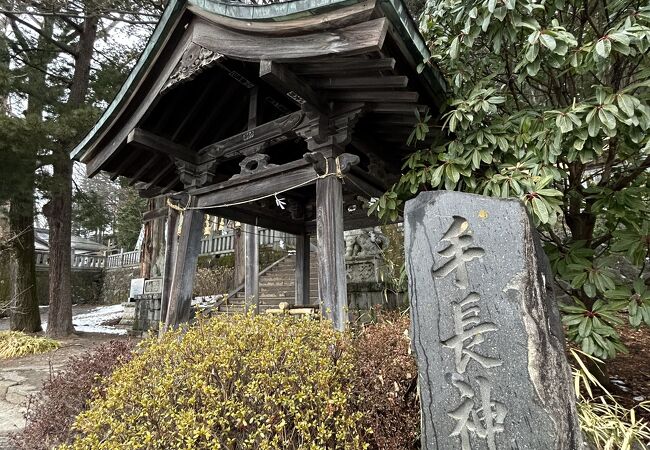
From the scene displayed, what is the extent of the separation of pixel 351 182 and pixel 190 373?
256cm

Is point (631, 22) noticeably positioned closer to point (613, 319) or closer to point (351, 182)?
point (613, 319)

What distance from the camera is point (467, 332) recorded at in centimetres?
212

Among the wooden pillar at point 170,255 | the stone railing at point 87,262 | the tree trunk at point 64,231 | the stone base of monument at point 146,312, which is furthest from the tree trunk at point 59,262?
the stone railing at point 87,262

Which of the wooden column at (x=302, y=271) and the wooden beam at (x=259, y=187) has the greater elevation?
the wooden beam at (x=259, y=187)

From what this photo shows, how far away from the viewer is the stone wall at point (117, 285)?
20.4 m

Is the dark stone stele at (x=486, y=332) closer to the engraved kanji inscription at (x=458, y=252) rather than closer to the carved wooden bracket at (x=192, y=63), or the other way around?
the engraved kanji inscription at (x=458, y=252)

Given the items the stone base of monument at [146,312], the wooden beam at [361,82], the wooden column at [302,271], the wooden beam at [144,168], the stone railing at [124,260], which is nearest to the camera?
the wooden beam at [361,82]

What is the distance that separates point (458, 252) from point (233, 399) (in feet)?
5.03

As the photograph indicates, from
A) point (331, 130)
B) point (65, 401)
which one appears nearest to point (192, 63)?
point (331, 130)

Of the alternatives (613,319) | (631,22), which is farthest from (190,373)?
(631,22)

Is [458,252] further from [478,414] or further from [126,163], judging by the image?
[126,163]

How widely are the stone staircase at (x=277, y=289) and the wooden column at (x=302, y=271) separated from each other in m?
1.72

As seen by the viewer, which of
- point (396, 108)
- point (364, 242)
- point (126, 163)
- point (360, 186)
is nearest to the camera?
point (396, 108)

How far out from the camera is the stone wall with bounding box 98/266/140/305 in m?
20.4
